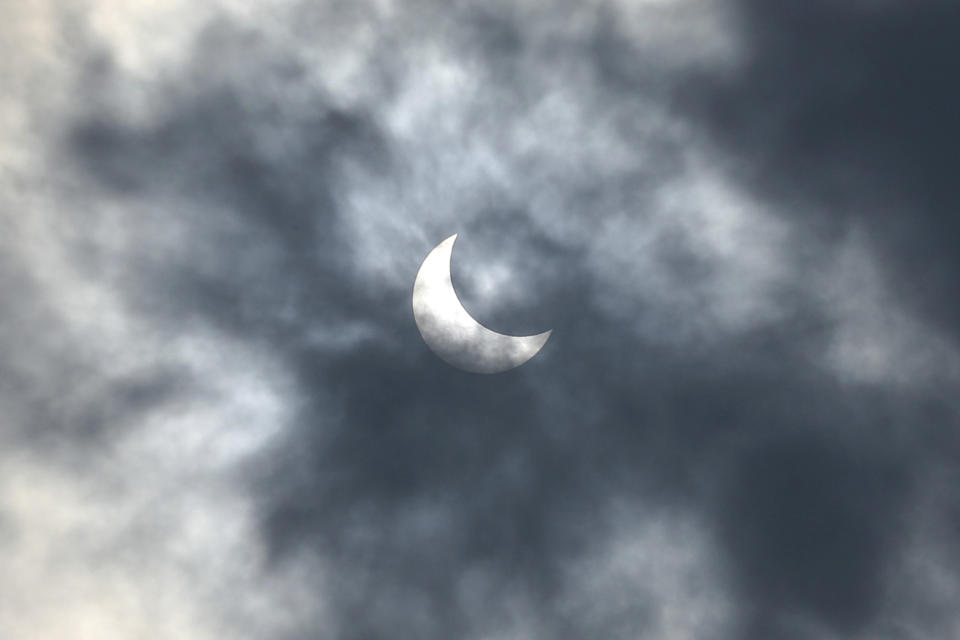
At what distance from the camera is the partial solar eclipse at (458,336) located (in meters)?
68.6

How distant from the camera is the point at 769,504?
220 ft

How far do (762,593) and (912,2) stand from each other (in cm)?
6719

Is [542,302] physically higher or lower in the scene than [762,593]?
higher

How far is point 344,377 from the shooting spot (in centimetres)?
7006

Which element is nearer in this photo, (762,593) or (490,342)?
(762,593)

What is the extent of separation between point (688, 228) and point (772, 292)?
42.1 feet

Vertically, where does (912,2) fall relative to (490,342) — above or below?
above

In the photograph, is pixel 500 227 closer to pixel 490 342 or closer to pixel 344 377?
pixel 490 342

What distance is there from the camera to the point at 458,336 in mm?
69625

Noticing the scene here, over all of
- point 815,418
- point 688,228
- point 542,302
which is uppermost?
point 688,228

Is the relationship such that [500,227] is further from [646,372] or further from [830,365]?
[830,365]

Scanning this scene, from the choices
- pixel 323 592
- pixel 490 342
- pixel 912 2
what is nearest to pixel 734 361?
pixel 490 342

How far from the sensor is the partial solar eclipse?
2702 inches

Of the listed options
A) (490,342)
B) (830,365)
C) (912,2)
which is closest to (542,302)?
(490,342)
